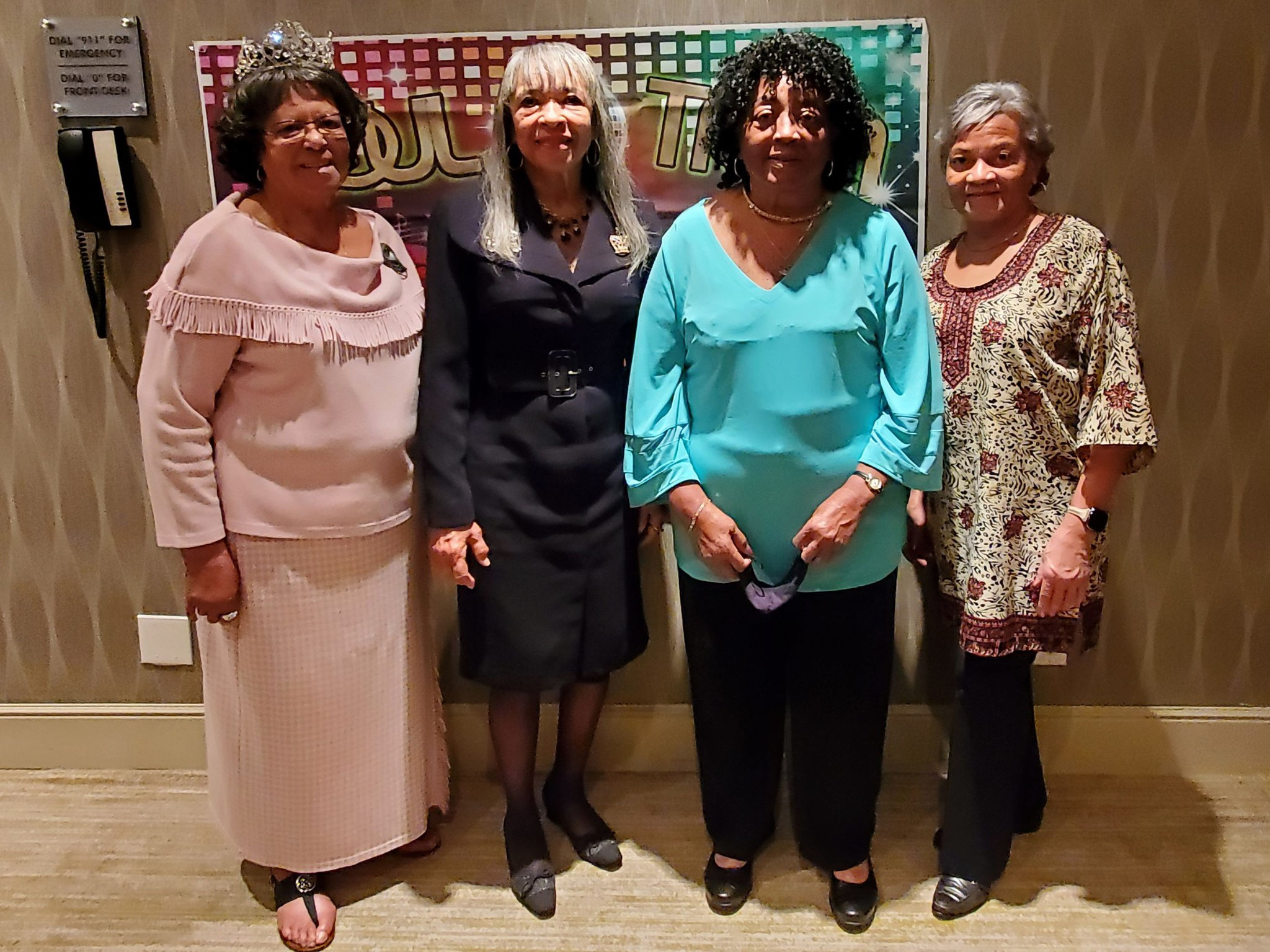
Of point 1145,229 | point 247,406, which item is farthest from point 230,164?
point 1145,229

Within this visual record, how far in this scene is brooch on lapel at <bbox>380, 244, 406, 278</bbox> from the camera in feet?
5.54

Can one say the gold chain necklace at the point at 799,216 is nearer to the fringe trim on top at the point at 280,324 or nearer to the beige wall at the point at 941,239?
the beige wall at the point at 941,239

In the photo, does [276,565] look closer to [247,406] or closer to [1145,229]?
[247,406]

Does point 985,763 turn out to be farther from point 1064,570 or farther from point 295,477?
point 295,477

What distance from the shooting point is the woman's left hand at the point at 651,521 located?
1.69 metres

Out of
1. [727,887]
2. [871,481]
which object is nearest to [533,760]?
[727,887]

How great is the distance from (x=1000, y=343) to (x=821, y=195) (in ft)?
1.19

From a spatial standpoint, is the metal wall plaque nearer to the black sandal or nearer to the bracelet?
the bracelet

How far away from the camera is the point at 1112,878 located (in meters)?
1.82

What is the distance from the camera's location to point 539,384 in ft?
5.35

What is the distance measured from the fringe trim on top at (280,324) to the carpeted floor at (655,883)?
100 centimetres

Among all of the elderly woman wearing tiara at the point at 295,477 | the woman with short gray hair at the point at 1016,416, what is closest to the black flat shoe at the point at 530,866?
the elderly woman wearing tiara at the point at 295,477

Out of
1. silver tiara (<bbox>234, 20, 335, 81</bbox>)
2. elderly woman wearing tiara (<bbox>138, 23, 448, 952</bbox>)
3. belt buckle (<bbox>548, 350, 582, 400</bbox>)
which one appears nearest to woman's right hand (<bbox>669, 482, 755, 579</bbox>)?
Result: belt buckle (<bbox>548, 350, 582, 400</bbox>)

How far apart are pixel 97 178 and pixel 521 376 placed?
984 millimetres
